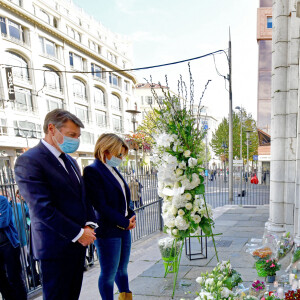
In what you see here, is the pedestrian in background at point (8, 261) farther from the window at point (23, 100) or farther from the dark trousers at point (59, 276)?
the window at point (23, 100)

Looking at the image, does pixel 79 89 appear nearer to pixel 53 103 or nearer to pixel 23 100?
pixel 53 103

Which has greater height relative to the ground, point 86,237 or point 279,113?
point 279,113

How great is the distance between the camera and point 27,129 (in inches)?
872

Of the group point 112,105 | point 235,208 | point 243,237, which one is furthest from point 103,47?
point 243,237

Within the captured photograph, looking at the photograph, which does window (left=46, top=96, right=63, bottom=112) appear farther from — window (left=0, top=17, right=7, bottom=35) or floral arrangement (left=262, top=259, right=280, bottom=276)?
floral arrangement (left=262, top=259, right=280, bottom=276)

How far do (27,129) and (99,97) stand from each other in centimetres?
1352

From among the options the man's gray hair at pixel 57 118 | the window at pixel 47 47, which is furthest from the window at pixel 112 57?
the man's gray hair at pixel 57 118

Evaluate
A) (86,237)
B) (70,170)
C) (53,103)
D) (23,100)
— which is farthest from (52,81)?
(86,237)

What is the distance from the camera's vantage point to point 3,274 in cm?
269

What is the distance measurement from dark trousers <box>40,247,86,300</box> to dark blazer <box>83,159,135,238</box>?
446 millimetres

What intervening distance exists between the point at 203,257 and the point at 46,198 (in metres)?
3.25

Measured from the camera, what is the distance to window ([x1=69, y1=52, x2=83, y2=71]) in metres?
28.9

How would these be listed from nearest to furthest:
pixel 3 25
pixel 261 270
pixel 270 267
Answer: pixel 270 267, pixel 261 270, pixel 3 25

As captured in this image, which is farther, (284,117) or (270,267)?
(284,117)
